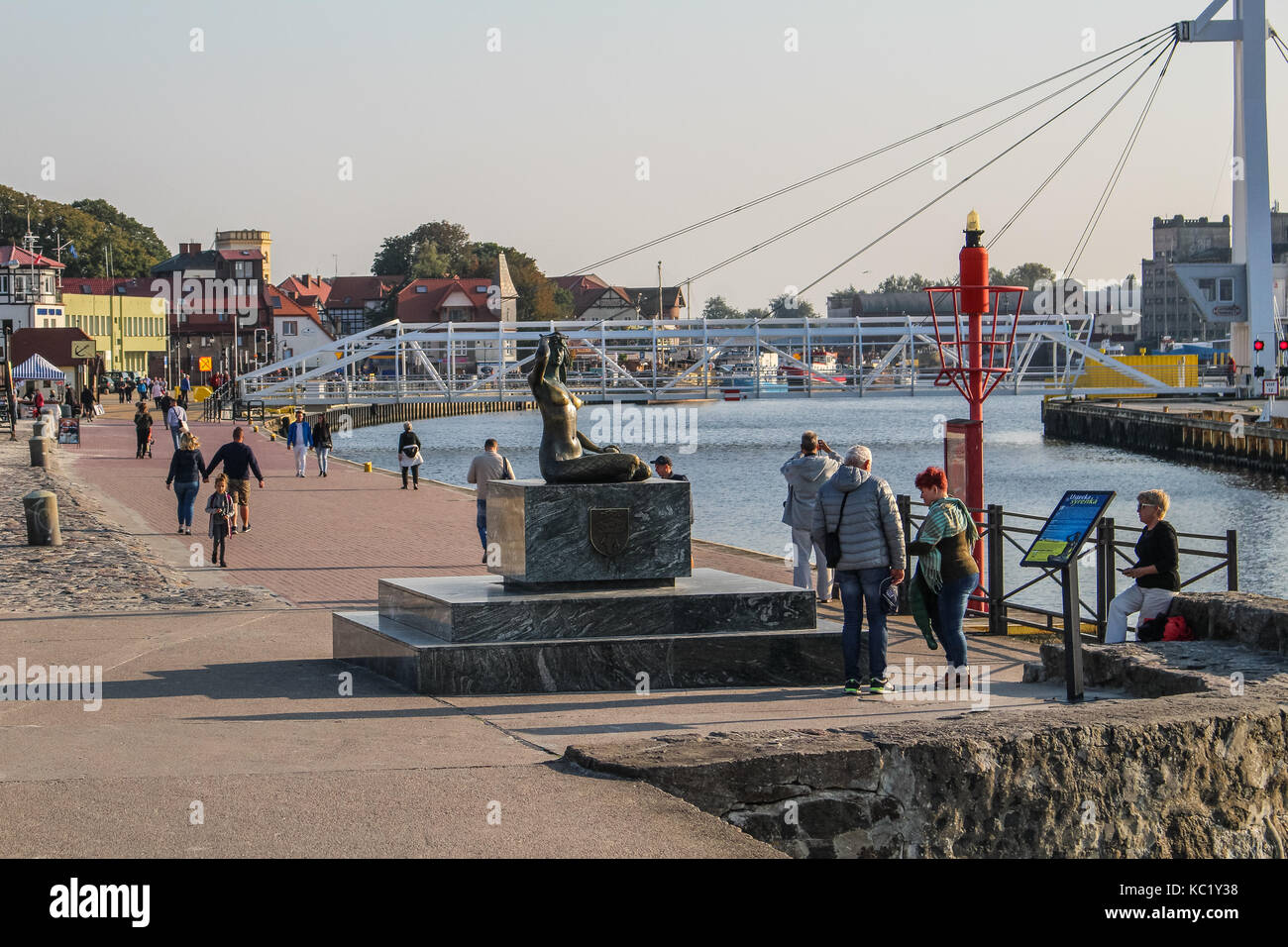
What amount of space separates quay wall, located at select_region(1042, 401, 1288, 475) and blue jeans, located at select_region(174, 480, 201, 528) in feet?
142

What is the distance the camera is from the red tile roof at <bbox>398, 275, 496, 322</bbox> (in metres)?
145

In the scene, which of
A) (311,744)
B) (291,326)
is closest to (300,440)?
(311,744)

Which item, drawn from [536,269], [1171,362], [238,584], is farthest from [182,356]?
[238,584]

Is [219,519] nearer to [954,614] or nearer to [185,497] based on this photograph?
[185,497]

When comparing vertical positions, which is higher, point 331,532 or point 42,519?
point 42,519

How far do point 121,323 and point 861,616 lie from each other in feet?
418

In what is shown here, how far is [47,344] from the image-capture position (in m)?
97.8

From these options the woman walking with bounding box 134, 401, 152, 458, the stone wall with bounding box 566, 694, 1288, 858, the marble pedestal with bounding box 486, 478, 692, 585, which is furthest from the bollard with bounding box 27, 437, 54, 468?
the stone wall with bounding box 566, 694, 1288, 858

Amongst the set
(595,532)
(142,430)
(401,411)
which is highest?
(401,411)

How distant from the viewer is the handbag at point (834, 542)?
1108 cm

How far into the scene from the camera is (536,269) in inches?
6599

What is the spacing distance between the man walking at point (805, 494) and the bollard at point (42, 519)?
33.3ft
